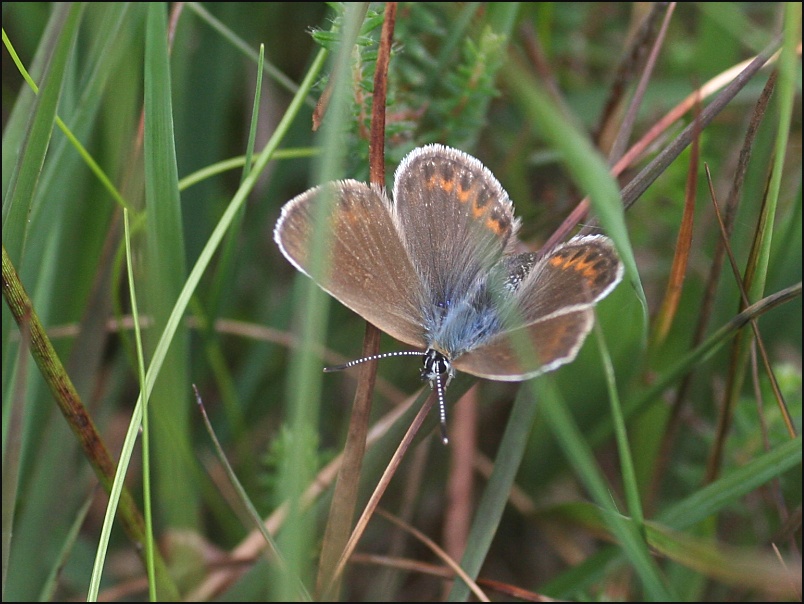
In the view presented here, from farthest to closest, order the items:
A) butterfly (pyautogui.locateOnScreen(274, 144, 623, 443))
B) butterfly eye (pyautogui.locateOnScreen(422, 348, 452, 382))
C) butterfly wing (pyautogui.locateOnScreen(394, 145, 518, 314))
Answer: butterfly wing (pyautogui.locateOnScreen(394, 145, 518, 314)) → butterfly eye (pyautogui.locateOnScreen(422, 348, 452, 382)) → butterfly (pyautogui.locateOnScreen(274, 144, 623, 443))

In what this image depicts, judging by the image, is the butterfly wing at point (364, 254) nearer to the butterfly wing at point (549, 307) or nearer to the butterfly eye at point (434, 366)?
the butterfly eye at point (434, 366)

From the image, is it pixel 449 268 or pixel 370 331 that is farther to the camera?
pixel 449 268

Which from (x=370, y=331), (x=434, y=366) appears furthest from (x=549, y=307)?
(x=370, y=331)

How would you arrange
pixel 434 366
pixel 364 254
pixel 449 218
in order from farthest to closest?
pixel 449 218 < pixel 364 254 < pixel 434 366

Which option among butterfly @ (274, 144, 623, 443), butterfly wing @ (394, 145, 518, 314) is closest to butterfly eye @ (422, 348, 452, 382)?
butterfly @ (274, 144, 623, 443)

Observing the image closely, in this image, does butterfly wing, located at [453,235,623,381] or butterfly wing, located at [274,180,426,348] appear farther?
butterfly wing, located at [274,180,426,348]

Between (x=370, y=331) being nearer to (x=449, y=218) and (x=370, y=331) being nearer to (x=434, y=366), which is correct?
(x=434, y=366)

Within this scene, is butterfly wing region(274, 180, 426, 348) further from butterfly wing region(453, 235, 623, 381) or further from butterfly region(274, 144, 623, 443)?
butterfly wing region(453, 235, 623, 381)
